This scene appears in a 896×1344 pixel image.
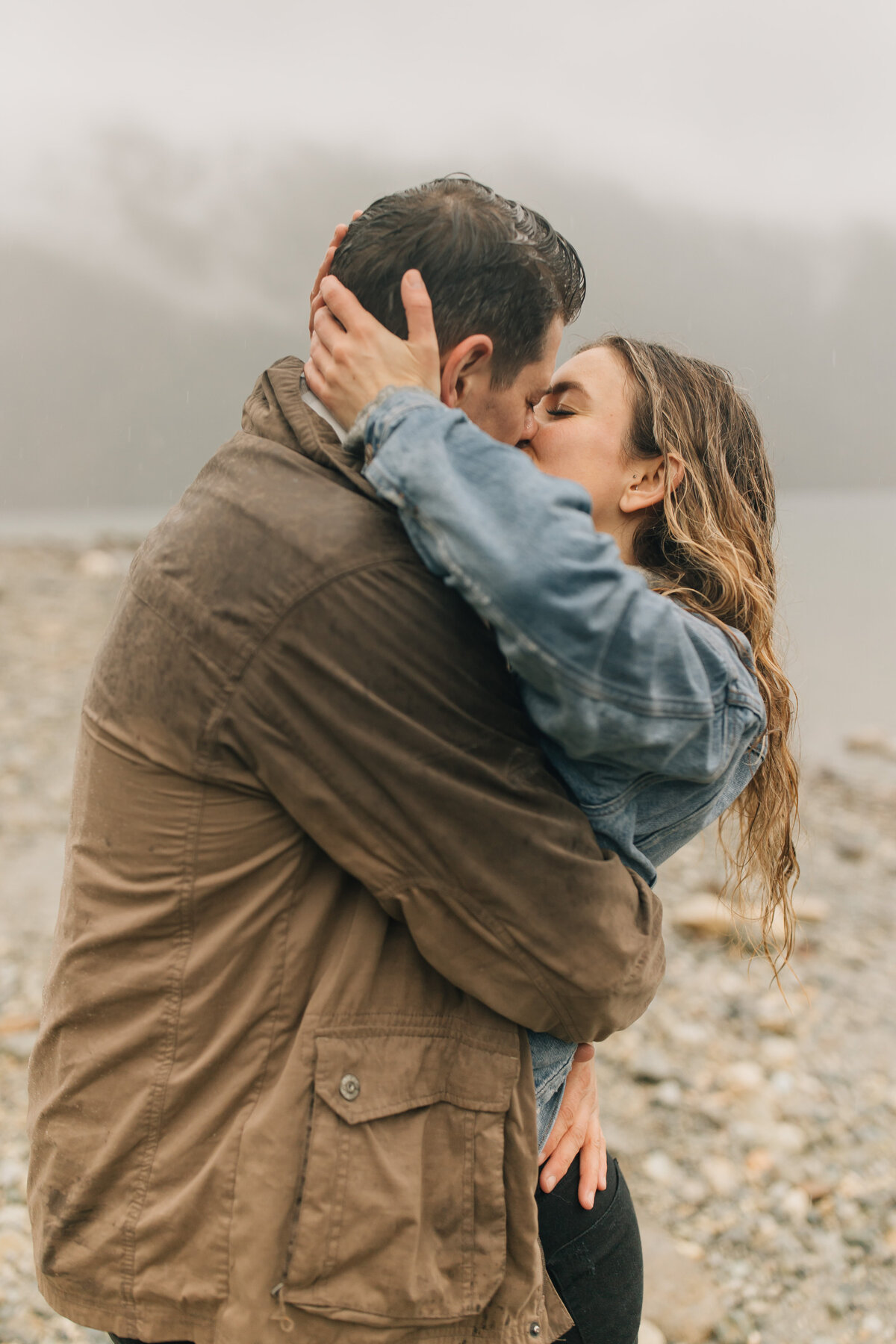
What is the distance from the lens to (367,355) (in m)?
1.62

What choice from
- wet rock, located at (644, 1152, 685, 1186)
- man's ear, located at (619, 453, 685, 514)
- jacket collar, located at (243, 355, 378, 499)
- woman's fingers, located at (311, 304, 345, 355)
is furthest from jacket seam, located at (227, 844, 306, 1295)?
wet rock, located at (644, 1152, 685, 1186)

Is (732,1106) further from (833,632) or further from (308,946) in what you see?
(833,632)

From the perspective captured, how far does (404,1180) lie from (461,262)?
1.47m

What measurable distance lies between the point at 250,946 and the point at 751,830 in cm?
138

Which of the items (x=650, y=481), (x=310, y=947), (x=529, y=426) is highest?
(x=529, y=426)

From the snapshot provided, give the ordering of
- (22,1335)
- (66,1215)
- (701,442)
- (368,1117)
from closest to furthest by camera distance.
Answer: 1. (368,1117)
2. (66,1215)
3. (701,442)
4. (22,1335)

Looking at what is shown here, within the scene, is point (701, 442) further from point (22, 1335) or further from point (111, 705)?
point (22, 1335)

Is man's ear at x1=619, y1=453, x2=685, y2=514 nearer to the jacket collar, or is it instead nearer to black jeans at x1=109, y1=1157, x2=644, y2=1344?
the jacket collar

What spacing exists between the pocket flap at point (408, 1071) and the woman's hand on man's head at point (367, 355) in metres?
0.97

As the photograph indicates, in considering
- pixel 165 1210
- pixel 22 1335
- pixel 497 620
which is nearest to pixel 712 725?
pixel 497 620

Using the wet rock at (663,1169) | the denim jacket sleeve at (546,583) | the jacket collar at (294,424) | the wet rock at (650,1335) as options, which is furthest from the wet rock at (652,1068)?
the jacket collar at (294,424)

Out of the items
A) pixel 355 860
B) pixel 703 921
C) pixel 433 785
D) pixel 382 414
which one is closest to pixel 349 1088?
pixel 355 860

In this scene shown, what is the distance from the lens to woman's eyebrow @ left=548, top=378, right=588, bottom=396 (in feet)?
7.70

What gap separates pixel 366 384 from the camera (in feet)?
5.25
